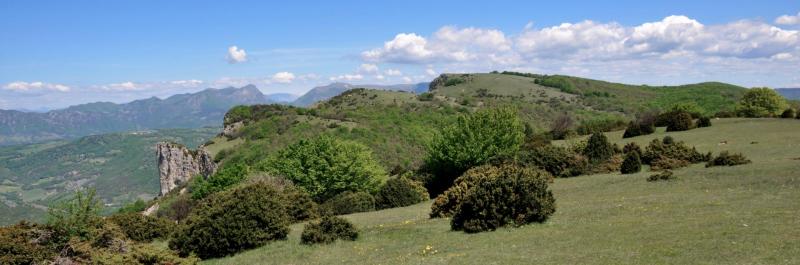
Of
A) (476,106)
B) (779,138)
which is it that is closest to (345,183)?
(779,138)

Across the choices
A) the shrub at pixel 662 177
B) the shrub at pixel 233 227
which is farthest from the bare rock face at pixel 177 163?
the shrub at pixel 662 177

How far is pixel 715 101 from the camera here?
159m

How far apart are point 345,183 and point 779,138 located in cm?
3862

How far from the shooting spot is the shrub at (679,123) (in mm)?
59469

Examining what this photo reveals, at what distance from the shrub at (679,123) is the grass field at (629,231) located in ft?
85.9

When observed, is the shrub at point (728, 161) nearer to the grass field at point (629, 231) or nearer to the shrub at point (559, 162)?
the grass field at point (629, 231)

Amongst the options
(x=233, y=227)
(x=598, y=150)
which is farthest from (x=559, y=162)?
(x=233, y=227)

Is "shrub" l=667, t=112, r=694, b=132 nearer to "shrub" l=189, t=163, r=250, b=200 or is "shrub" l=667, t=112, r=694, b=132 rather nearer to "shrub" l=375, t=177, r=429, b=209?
"shrub" l=375, t=177, r=429, b=209

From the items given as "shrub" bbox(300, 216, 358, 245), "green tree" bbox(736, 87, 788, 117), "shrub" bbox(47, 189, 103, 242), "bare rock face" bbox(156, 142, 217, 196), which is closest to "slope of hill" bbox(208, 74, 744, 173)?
"bare rock face" bbox(156, 142, 217, 196)

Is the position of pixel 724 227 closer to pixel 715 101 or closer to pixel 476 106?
pixel 476 106

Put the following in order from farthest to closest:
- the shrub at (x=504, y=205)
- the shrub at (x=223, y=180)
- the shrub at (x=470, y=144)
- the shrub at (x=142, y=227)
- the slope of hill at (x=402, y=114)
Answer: the slope of hill at (x=402, y=114) → the shrub at (x=223, y=180) → the shrub at (x=470, y=144) → the shrub at (x=142, y=227) → the shrub at (x=504, y=205)

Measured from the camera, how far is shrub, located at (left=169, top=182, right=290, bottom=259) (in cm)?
2556

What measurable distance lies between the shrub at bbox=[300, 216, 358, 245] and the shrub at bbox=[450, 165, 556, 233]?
16.3ft

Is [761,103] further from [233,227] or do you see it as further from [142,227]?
[142,227]
